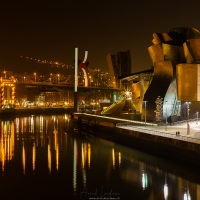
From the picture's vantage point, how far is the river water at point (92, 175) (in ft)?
25.0

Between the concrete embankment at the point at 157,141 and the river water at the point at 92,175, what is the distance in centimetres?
31

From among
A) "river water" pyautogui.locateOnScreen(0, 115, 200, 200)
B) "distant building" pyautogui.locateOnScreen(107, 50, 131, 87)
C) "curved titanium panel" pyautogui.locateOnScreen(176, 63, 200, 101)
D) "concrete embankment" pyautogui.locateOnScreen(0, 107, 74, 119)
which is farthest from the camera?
"distant building" pyautogui.locateOnScreen(107, 50, 131, 87)

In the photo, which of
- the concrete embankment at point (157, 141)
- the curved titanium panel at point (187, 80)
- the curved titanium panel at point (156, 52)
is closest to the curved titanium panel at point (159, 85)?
the curved titanium panel at point (156, 52)

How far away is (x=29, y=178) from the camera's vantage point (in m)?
8.90

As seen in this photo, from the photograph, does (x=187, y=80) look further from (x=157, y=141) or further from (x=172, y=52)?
(x=157, y=141)

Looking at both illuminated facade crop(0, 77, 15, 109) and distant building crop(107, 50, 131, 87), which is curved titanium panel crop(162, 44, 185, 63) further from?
illuminated facade crop(0, 77, 15, 109)

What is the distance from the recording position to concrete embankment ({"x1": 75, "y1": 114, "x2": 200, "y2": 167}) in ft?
31.1

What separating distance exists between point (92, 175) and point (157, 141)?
3.11 meters

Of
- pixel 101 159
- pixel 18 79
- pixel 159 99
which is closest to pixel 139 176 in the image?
pixel 101 159

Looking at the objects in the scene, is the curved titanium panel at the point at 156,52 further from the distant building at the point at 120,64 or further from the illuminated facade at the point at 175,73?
the distant building at the point at 120,64

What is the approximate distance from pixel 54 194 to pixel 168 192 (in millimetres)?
2664

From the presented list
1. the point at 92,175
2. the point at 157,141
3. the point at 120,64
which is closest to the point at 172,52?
the point at 157,141

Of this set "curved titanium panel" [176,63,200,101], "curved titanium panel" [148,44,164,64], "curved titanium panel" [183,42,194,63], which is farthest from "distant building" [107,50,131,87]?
"curved titanium panel" [176,63,200,101]

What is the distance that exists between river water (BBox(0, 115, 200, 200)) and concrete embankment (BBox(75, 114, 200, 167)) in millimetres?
307
